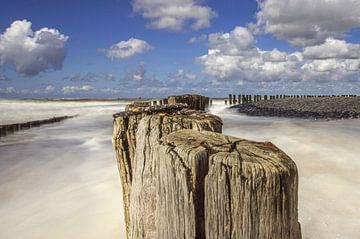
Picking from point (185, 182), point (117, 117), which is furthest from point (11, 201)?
point (185, 182)

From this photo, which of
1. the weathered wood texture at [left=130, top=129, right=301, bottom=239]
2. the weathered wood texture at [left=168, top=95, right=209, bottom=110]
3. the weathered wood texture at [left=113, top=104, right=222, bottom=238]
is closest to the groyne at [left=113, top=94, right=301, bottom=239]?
the weathered wood texture at [left=130, top=129, right=301, bottom=239]

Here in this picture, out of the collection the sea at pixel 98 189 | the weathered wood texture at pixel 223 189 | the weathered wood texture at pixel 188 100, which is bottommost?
the sea at pixel 98 189

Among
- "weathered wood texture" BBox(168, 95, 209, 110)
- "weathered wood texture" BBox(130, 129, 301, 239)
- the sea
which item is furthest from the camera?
→ the sea

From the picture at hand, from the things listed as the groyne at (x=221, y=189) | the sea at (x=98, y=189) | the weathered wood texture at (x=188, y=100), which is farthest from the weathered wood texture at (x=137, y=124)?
the sea at (x=98, y=189)

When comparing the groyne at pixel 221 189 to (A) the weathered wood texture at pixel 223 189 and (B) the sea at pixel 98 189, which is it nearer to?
(A) the weathered wood texture at pixel 223 189

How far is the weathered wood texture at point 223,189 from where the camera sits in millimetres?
1557

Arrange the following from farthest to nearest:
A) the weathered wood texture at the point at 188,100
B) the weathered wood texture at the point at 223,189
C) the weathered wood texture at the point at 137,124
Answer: the weathered wood texture at the point at 188,100
the weathered wood texture at the point at 137,124
the weathered wood texture at the point at 223,189

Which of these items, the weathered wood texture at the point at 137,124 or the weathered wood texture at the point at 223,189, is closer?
the weathered wood texture at the point at 223,189

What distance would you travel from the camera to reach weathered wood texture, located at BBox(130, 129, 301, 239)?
1557mm

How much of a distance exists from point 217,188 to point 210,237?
0.75 ft

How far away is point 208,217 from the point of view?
1.64 meters

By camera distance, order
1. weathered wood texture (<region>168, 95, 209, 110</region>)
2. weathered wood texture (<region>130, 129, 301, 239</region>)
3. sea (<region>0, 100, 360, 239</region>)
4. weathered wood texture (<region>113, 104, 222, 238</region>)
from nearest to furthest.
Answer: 1. weathered wood texture (<region>130, 129, 301, 239</region>)
2. weathered wood texture (<region>113, 104, 222, 238</region>)
3. weathered wood texture (<region>168, 95, 209, 110</region>)
4. sea (<region>0, 100, 360, 239</region>)

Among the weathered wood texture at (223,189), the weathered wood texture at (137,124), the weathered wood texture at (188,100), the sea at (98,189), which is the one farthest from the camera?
the sea at (98,189)

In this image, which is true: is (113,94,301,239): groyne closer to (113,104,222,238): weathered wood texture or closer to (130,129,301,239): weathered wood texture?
(130,129,301,239): weathered wood texture
